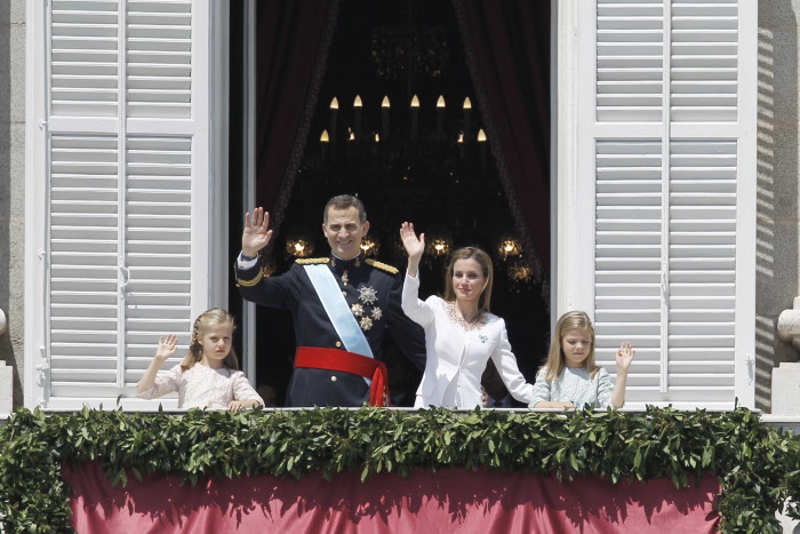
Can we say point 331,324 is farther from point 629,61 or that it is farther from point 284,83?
point 284,83

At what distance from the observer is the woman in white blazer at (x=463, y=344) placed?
24.7ft

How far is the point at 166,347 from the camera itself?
7395 millimetres

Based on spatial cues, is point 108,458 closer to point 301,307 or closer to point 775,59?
point 301,307

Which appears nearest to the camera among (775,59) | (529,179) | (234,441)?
(234,441)

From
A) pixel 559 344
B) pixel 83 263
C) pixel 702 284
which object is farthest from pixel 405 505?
pixel 83 263

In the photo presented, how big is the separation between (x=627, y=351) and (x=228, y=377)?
6.15 ft

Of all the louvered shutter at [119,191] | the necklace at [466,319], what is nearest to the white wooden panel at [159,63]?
the louvered shutter at [119,191]

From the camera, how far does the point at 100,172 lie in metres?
8.23

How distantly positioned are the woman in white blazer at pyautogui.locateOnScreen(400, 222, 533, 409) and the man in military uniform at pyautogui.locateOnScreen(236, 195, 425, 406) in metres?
0.16

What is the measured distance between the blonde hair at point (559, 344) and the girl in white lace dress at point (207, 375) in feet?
4.46

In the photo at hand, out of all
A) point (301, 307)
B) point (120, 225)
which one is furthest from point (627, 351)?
point (120, 225)

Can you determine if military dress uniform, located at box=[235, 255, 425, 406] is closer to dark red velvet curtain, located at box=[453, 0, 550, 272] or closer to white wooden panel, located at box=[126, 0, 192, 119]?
white wooden panel, located at box=[126, 0, 192, 119]

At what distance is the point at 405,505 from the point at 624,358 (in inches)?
50.0

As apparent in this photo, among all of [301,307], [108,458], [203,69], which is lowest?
[108,458]
